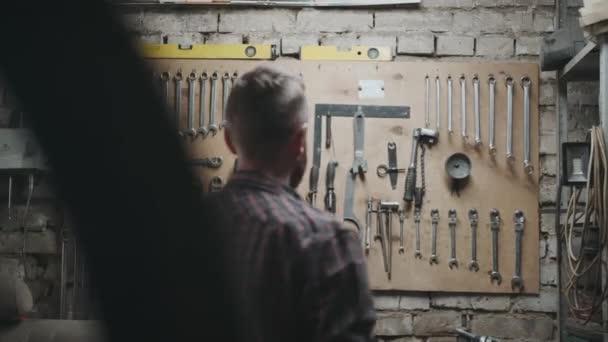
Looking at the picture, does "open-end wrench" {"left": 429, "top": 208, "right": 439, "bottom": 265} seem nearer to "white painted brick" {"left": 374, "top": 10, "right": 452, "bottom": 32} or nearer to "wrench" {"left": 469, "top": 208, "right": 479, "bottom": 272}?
"wrench" {"left": 469, "top": 208, "right": 479, "bottom": 272}

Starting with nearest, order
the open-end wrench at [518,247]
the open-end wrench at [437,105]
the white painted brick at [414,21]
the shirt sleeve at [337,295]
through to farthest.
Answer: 1. the shirt sleeve at [337,295]
2. the open-end wrench at [518,247]
3. the open-end wrench at [437,105]
4. the white painted brick at [414,21]

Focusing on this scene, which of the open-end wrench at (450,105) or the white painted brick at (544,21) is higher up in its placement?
the white painted brick at (544,21)

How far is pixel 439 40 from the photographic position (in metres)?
3.42

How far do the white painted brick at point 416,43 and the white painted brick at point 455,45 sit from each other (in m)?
0.04

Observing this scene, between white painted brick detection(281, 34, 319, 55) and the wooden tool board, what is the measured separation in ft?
0.27

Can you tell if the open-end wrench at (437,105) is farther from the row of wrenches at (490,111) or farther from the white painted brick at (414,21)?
the white painted brick at (414,21)

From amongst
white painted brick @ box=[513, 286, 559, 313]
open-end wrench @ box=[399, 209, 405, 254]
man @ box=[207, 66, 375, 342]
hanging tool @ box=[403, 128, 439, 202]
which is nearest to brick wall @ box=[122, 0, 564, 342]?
white painted brick @ box=[513, 286, 559, 313]

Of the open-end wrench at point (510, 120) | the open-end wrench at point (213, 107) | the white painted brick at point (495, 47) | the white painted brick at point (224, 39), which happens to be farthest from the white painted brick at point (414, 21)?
the open-end wrench at point (213, 107)

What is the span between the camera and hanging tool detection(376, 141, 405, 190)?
10.8 ft

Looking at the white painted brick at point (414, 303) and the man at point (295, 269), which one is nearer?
the man at point (295, 269)

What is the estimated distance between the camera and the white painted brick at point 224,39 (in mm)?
3500

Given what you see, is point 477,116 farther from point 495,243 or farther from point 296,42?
point 296,42

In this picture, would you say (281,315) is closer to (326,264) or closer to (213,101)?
(326,264)

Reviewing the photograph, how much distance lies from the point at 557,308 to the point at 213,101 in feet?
6.17
